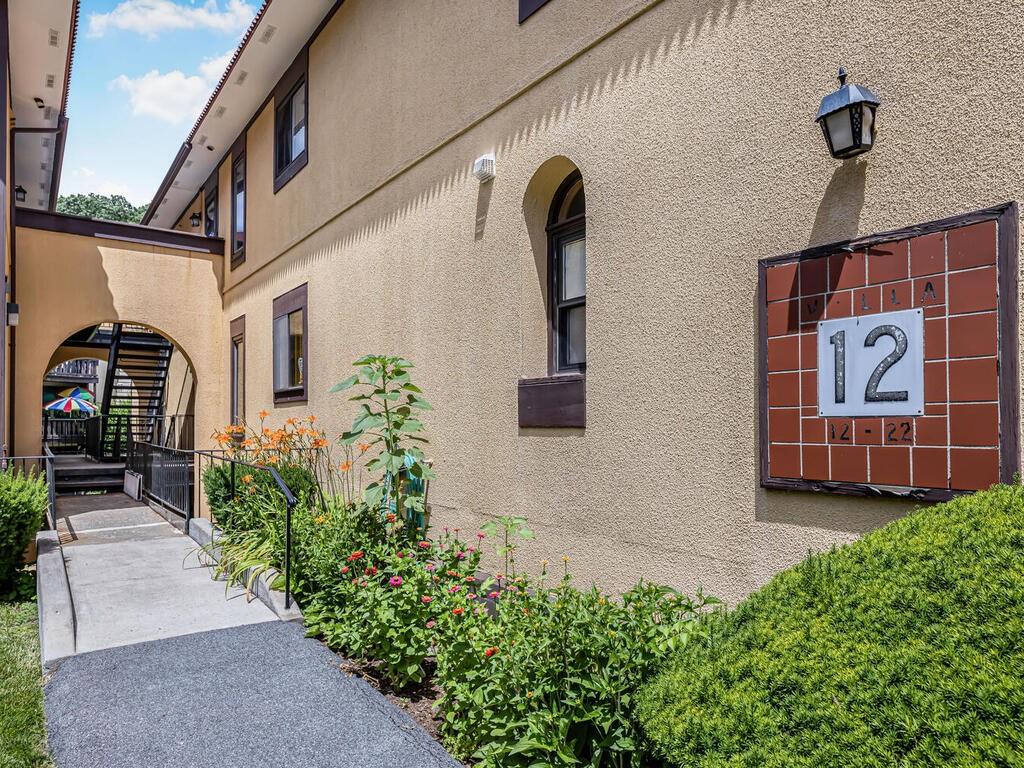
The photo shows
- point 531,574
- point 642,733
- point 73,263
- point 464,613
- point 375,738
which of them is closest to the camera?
point 642,733

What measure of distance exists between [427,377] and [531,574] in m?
2.19

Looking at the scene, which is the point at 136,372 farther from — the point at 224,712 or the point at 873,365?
the point at 873,365

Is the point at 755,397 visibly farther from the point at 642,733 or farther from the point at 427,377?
the point at 427,377

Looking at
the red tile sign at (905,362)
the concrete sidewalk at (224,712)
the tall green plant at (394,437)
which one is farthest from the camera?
the tall green plant at (394,437)

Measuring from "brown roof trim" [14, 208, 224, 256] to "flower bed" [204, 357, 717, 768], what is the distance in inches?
283

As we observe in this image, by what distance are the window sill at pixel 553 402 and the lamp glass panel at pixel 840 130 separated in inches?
82.5

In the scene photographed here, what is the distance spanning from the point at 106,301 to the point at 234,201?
285cm

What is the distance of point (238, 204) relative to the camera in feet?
41.9

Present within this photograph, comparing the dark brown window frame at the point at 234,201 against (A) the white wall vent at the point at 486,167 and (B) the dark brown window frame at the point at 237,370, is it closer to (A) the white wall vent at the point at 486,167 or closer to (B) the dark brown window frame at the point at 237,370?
(B) the dark brown window frame at the point at 237,370

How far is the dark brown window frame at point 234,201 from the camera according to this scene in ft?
39.2

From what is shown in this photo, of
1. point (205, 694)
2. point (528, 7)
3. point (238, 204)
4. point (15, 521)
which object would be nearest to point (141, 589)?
point (15, 521)

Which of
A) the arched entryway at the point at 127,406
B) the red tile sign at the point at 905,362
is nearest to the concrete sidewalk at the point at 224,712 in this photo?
the red tile sign at the point at 905,362

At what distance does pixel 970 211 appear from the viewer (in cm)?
273

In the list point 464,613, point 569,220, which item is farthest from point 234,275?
point 464,613
